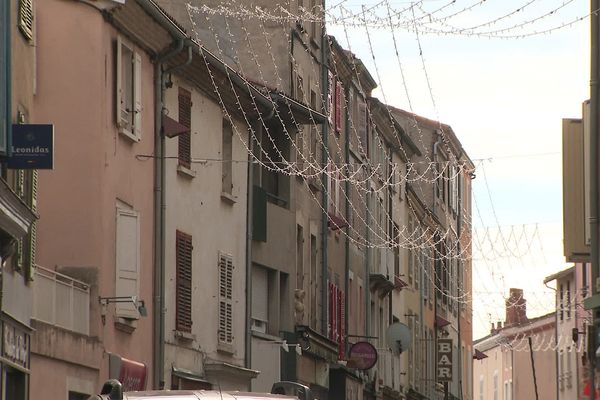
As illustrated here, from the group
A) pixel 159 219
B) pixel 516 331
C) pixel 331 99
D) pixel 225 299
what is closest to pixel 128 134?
pixel 159 219

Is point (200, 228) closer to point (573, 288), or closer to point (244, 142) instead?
point (244, 142)

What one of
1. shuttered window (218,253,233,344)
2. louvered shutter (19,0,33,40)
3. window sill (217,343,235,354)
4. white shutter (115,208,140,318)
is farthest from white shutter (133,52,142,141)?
window sill (217,343,235,354)

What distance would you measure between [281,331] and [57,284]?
13920 mm

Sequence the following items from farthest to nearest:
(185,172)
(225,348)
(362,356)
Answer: (362,356)
(225,348)
(185,172)

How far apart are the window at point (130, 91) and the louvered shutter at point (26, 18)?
350cm

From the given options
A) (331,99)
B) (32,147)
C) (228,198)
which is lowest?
(32,147)

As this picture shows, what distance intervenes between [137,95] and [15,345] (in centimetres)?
678

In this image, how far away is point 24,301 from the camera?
23.2 metres

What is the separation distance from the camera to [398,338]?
4988 cm

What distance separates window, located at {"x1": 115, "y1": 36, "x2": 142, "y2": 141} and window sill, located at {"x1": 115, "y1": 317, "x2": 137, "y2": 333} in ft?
9.21

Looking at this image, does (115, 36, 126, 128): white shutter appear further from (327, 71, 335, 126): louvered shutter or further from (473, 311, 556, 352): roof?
(473, 311, 556, 352): roof

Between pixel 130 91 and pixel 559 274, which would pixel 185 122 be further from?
pixel 559 274

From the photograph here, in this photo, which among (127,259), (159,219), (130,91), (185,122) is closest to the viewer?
(127,259)

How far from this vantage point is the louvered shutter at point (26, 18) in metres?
23.1
